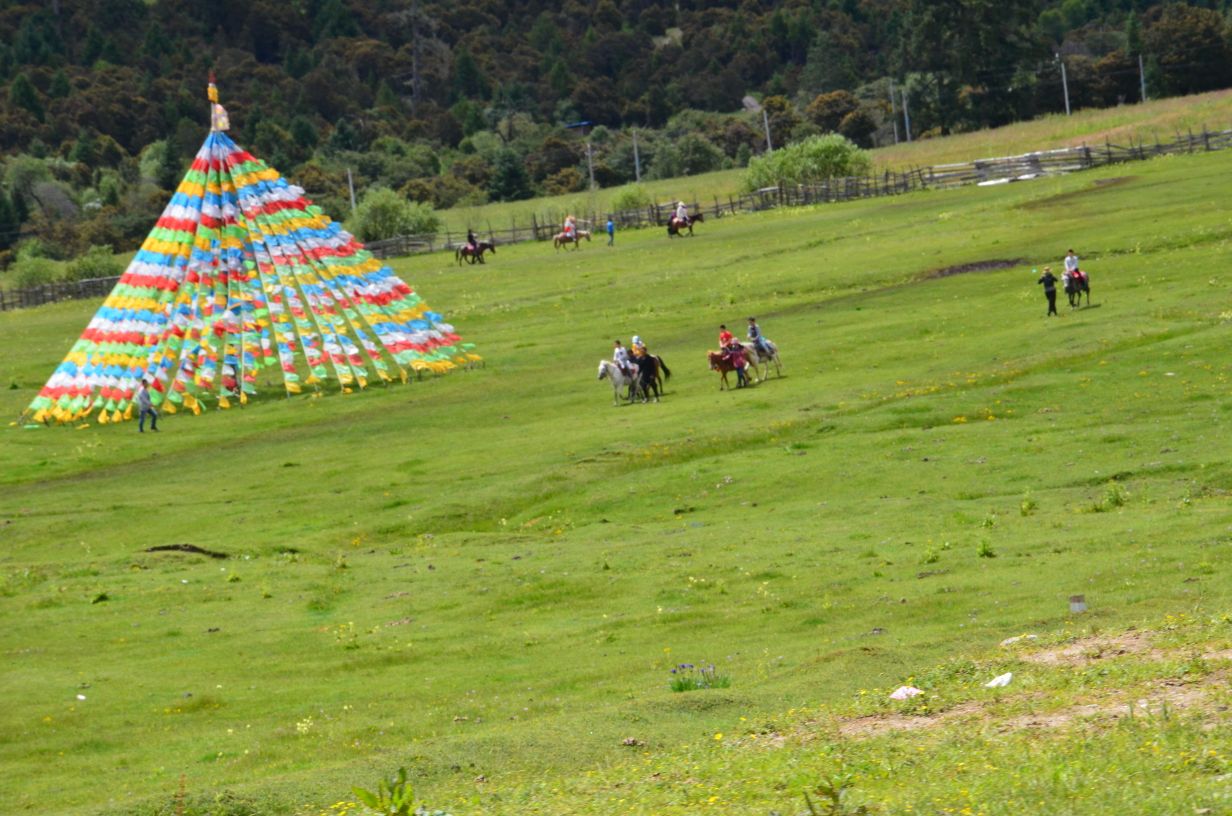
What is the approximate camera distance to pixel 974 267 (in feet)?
247

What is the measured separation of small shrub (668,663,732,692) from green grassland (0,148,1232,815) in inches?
15.0

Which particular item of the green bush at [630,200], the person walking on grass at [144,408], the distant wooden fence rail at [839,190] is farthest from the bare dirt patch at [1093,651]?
the green bush at [630,200]

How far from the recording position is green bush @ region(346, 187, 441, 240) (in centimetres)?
12825

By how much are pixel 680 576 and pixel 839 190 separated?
89301mm

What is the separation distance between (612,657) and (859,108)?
173876mm

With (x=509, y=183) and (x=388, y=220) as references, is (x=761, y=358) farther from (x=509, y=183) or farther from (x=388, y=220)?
(x=509, y=183)

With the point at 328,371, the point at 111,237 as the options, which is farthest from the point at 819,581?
the point at 111,237

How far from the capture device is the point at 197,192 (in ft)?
221

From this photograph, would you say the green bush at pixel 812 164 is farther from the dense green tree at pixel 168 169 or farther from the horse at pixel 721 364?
the dense green tree at pixel 168 169

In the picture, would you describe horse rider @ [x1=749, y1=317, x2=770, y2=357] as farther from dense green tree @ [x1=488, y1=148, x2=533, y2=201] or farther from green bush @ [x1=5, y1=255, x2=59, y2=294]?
dense green tree @ [x1=488, y1=148, x2=533, y2=201]

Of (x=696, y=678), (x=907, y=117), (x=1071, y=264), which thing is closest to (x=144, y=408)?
(x=1071, y=264)

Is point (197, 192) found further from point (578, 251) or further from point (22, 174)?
point (22, 174)

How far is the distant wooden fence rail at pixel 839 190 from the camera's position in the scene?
113 meters

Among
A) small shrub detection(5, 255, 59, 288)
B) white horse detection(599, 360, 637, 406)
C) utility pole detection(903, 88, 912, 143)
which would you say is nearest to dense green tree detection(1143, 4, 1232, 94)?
utility pole detection(903, 88, 912, 143)
